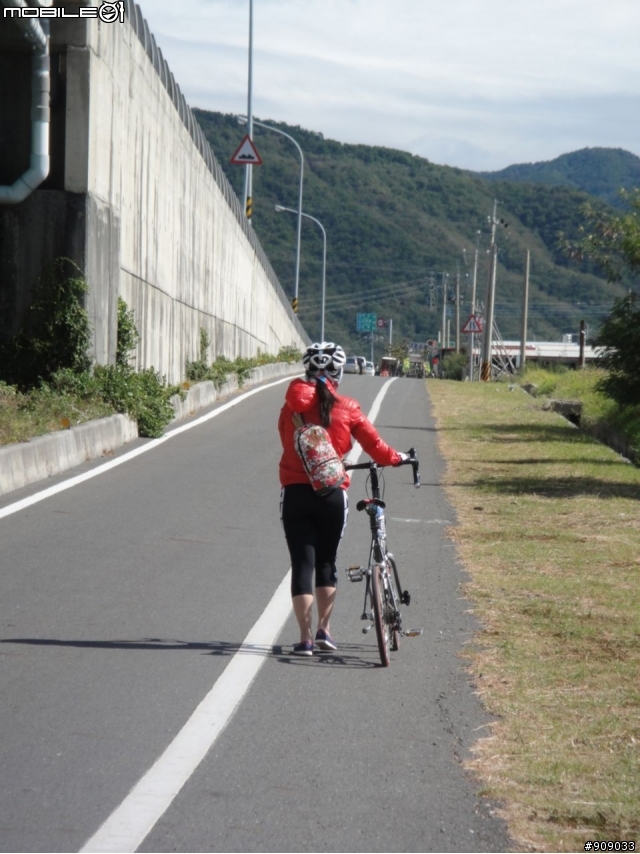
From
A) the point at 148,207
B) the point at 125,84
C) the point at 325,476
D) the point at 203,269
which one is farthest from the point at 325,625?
the point at 203,269

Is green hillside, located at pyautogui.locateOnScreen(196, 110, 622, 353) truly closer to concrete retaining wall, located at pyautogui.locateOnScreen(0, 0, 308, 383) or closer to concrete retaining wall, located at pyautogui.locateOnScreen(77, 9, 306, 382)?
concrete retaining wall, located at pyautogui.locateOnScreen(77, 9, 306, 382)

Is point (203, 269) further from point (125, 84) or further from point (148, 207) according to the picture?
point (125, 84)

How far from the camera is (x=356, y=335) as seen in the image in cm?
13725

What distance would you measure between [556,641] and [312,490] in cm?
188

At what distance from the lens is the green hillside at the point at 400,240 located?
136m

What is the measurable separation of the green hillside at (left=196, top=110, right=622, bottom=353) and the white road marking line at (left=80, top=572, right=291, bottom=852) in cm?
12027

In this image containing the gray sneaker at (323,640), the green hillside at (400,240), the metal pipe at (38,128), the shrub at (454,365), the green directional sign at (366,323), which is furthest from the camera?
the green hillside at (400,240)

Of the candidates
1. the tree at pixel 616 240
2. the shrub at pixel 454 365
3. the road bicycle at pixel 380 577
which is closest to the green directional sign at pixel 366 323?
the shrub at pixel 454 365

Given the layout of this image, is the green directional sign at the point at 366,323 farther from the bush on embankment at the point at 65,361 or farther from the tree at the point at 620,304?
the bush on embankment at the point at 65,361

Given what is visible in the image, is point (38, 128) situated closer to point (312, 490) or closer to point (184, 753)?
point (312, 490)

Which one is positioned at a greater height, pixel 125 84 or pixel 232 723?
pixel 125 84

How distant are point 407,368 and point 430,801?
265 feet

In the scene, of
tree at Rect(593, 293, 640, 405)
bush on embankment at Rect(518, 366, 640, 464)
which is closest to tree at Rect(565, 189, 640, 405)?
→ tree at Rect(593, 293, 640, 405)

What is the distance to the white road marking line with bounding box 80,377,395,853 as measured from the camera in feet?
14.7
